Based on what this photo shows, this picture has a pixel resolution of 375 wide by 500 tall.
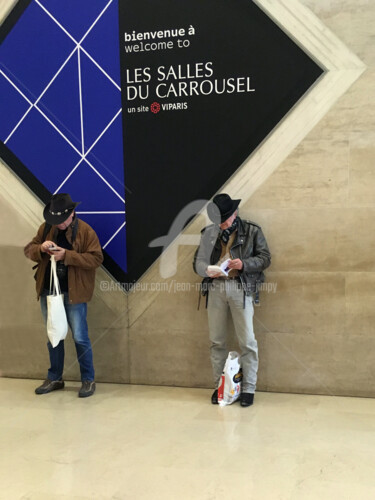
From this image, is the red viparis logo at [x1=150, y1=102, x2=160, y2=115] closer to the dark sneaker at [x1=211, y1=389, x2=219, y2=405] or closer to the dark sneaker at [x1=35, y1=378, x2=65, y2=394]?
the dark sneaker at [x1=211, y1=389, x2=219, y2=405]

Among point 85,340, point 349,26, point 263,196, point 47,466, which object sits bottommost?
point 47,466

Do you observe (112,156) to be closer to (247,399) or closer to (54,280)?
(54,280)

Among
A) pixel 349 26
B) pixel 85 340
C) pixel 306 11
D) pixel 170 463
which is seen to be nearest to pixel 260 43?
pixel 306 11

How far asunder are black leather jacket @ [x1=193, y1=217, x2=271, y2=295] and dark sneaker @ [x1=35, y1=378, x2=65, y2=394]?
5.35 ft

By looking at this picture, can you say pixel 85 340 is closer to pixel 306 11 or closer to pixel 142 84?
A: pixel 142 84

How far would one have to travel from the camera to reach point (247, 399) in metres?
4.18

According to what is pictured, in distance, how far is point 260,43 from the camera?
14.3ft

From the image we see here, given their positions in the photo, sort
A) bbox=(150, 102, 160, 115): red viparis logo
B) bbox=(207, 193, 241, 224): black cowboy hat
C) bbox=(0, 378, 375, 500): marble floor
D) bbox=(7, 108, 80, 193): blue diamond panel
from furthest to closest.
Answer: bbox=(7, 108, 80, 193): blue diamond panel → bbox=(150, 102, 160, 115): red viparis logo → bbox=(207, 193, 241, 224): black cowboy hat → bbox=(0, 378, 375, 500): marble floor

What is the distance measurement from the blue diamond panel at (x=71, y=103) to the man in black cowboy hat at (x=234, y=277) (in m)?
0.94

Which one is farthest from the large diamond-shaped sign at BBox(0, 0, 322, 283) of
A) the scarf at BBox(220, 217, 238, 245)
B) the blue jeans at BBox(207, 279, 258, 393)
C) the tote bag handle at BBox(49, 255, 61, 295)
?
the blue jeans at BBox(207, 279, 258, 393)

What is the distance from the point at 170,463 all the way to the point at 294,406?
4.37ft

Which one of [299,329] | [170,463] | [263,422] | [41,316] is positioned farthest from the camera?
[41,316]

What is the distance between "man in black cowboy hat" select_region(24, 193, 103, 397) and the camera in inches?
174

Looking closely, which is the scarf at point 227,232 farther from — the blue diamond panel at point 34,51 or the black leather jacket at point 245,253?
the blue diamond panel at point 34,51
